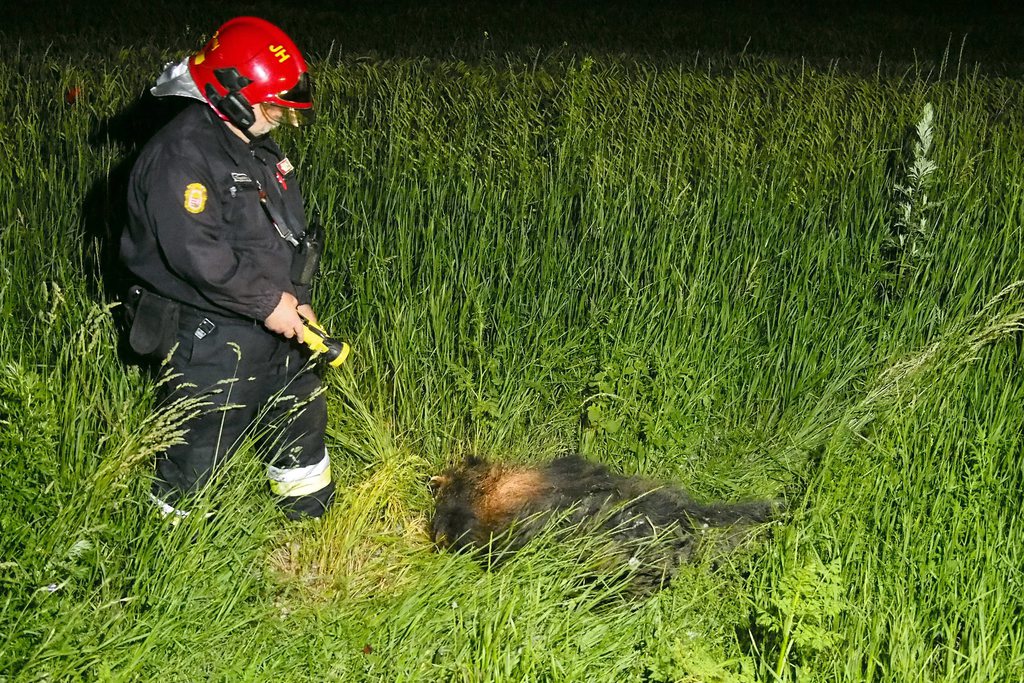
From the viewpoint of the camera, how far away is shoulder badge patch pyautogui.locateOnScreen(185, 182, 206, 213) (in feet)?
8.87

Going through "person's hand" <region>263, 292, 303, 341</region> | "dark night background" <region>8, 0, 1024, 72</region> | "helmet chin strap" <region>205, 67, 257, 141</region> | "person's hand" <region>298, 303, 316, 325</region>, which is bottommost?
"dark night background" <region>8, 0, 1024, 72</region>

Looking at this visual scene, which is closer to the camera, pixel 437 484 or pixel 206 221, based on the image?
pixel 206 221

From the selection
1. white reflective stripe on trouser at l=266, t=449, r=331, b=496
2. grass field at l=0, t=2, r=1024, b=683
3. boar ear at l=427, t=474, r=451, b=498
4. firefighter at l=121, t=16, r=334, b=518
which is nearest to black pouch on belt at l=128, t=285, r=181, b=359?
firefighter at l=121, t=16, r=334, b=518

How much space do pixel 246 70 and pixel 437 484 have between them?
1331 mm

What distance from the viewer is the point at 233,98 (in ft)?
8.98

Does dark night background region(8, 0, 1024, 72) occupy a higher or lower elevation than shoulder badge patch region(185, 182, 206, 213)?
lower

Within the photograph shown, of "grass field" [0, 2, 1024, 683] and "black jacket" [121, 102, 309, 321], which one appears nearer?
"grass field" [0, 2, 1024, 683]

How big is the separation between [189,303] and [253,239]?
0.79 feet

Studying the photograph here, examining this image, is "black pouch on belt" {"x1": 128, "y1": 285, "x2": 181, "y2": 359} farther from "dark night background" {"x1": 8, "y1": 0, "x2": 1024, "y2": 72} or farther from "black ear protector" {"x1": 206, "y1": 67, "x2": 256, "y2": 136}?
"dark night background" {"x1": 8, "y1": 0, "x2": 1024, "y2": 72}

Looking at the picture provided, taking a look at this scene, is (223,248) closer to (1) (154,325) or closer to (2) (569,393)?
(1) (154,325)

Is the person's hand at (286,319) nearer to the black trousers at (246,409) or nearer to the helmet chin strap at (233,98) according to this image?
the black trousers at (246,409)

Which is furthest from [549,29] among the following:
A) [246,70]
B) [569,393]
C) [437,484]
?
[246,70]

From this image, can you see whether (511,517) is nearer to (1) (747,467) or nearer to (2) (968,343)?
(1) (747,467)

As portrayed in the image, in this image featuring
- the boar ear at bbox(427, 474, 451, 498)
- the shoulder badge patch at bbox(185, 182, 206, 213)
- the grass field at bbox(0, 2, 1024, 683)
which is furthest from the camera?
the boar ear at bbox(427, 474, 451, 498)
